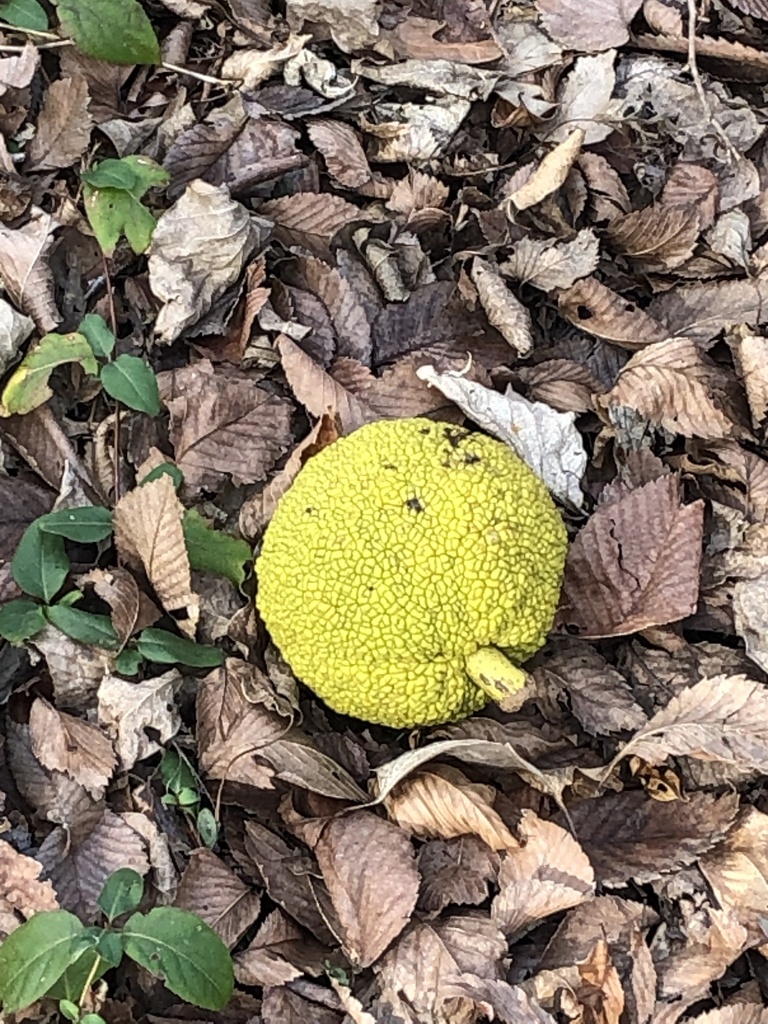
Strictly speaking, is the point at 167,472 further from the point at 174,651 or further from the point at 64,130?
the point at 64,130

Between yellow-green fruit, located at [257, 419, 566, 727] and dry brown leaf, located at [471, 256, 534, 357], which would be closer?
yellow-green fruit, located at [257, 419, 566, 727]

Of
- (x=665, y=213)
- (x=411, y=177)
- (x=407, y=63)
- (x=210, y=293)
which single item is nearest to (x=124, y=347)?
(x=210, y=293)

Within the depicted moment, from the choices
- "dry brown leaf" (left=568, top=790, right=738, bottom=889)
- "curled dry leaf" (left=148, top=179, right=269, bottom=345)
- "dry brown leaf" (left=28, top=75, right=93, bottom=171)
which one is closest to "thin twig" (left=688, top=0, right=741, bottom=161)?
"curled dry leaf" (left=148, top=179, right=269, bottom=345)

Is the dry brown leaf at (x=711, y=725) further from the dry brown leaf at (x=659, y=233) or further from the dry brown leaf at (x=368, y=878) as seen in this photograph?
the dry brown leaf at (x=659, y=233)

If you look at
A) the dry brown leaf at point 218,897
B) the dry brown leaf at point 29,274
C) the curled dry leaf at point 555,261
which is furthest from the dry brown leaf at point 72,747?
the curled dry leaf at point 555,261

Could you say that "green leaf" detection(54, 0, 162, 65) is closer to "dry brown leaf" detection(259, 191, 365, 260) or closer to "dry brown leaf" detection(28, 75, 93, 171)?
"dry brown leaf" detection(28, 75, 93, 171)

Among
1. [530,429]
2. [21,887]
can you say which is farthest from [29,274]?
[21,887]
